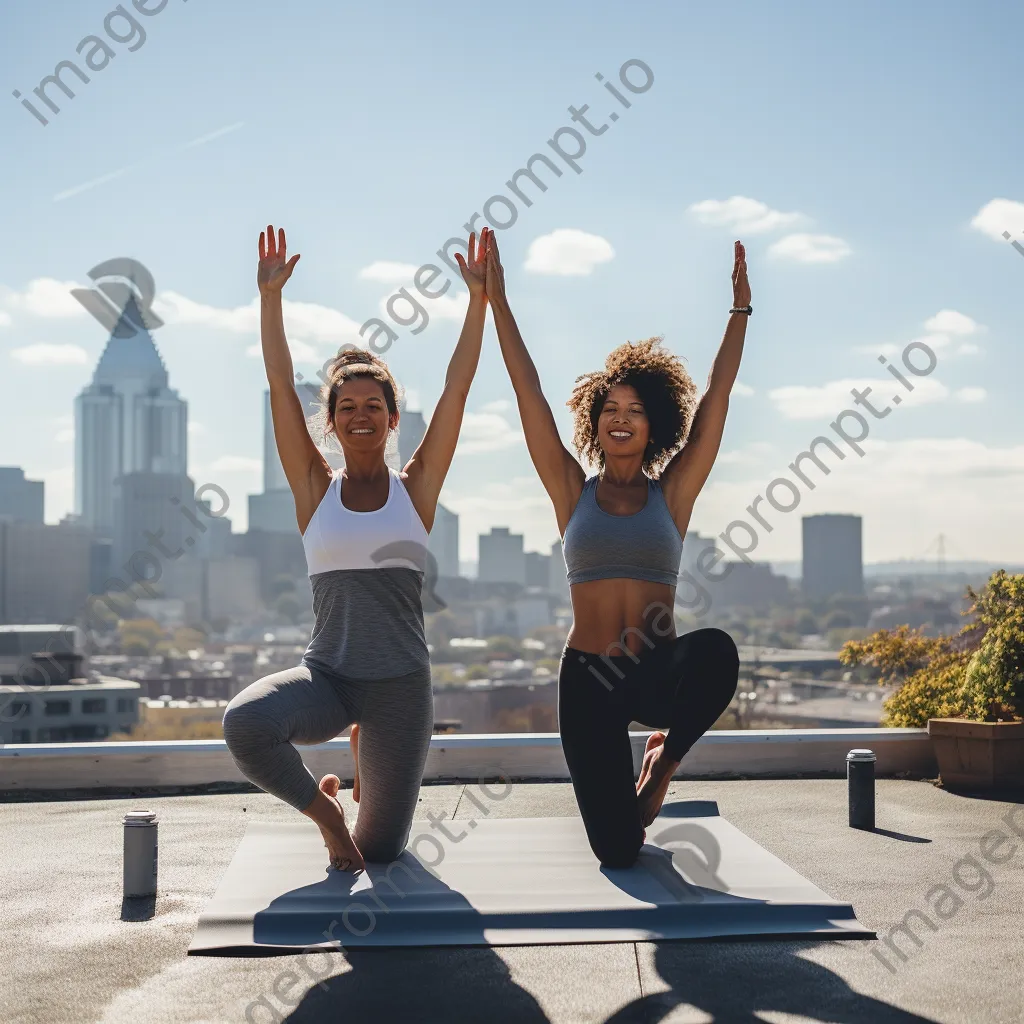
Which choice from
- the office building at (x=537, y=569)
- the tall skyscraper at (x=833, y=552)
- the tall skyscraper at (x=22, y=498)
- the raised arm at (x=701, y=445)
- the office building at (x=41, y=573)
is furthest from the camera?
the tall skyscraper at (x=22, y=498)

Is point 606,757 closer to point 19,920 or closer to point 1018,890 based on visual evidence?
point 1018,890

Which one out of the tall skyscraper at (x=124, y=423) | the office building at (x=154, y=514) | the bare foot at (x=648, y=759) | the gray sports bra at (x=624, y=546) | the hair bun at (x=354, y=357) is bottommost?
the bare foot at (x=648, y=759)

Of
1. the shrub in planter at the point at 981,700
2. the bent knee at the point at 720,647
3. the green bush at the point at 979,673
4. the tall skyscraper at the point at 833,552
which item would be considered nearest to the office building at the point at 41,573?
the tall skyscraper at the point at 833,552

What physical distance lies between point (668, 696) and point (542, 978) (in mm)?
1106

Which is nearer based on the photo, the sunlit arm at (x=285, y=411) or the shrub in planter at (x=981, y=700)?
the sunlit arm at (x=285, y=411)

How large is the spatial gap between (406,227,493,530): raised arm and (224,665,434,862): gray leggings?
61 centimetres

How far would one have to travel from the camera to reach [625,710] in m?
3.60

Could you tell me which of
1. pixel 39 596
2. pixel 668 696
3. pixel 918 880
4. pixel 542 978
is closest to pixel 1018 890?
pixel 918 880

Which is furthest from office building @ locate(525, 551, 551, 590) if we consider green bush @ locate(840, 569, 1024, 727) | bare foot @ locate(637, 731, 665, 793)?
bare foot @ locate(637, 731, 665, 793)

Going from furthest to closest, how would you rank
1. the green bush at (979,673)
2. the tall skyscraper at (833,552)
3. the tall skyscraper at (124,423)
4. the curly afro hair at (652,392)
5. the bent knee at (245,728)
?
the tall skyscraper at (124,423) → the tall skyscraper at (833,552) → the green bush at (979,673) → the curly afro hair at (652,392) → the bent knee at (245,728)

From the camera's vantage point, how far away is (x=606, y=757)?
356cm

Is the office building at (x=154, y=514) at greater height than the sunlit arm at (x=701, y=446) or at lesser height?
greater

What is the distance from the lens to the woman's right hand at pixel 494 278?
4004 millimetres

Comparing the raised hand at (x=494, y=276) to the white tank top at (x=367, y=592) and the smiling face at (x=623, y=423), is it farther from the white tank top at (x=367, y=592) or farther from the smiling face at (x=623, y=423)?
the white tank top at (x=367, y=592)
